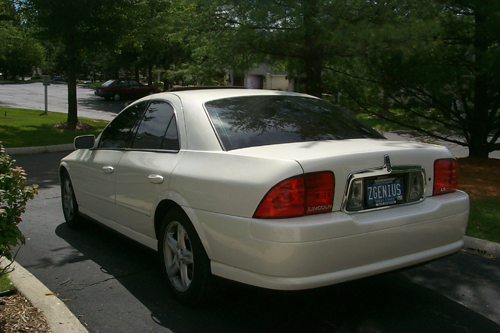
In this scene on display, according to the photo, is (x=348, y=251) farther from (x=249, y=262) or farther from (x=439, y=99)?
(x=439, y=99)

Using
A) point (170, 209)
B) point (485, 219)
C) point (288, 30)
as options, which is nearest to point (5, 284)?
point (170, 209)

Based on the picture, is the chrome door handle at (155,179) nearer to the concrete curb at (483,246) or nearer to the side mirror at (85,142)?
the side mirror at (85,142)

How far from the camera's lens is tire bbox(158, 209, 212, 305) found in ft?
12.3

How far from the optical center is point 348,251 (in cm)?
334

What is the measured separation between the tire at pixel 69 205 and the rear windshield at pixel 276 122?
8.98 feet

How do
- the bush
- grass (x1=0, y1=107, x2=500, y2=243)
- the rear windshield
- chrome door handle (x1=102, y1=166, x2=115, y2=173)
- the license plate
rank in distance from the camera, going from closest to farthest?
the bush, the license plate, the rear windshield, chrome door handle (x1=102, y1=166, x2=115, y2=173), grass (x1=0, y1=107, x2=500, y2=243)

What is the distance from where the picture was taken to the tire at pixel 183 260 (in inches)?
148

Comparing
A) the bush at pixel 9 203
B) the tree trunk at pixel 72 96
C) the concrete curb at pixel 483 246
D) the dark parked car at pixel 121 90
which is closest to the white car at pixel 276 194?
the bush at pixel 9 203

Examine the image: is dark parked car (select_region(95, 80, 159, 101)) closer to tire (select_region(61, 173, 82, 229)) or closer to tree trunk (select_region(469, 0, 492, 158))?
tree trunk (select_region(469, 0, 492, 158))

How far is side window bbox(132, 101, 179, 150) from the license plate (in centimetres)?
161

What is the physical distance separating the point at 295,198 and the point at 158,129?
6.05ft

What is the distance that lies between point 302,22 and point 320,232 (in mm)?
6709

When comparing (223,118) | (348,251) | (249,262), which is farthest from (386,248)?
(223,118)

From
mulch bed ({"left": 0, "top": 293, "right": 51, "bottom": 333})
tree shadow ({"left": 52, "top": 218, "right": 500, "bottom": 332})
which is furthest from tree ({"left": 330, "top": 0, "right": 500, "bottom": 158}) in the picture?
mulch bed ({"left": 0, "top": 293, "right": 51, "bottom": 333})
